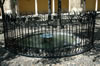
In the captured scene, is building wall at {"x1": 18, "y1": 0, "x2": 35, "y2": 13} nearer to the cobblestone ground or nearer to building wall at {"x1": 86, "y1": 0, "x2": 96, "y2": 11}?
building wall at {"x1": 86, "y1": 0, "x2": 96, "y2": 11}

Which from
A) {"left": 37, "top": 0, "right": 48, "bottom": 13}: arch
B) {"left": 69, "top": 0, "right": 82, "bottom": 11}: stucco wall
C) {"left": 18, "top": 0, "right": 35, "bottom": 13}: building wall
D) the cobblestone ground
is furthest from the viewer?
{"left": 37, "top": 0, "right": 48, "bottom": 13}: arch

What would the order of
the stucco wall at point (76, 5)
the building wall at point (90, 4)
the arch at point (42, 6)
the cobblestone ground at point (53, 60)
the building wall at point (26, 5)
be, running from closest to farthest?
the cobblestone ground at point (53, 60) → the stucco wall at point (76, 5) → the building wall at point (26, 5) → the arch at point (42, 6) → the building wall at point (90, 4)

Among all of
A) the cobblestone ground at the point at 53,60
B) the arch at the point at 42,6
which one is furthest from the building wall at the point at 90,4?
the cobblestone ground at the point at 53,60

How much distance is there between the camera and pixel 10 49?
679 centimetres

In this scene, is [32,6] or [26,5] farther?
[32,6]

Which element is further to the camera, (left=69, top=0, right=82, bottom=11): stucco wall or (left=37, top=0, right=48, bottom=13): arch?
(left=37, top=0, right=48, bottom=13): arch

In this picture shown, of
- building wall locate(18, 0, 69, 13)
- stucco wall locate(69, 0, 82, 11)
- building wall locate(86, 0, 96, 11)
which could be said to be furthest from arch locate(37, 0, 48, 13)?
building wall locate(86, 0, 96, 11)

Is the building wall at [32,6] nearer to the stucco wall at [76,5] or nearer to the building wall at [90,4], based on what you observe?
the stucco wall at [76,5]

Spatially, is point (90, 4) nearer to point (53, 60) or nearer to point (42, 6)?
point (42, 6)

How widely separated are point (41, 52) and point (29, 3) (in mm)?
15822

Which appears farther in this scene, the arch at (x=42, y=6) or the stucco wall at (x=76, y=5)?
the arch at (x=42, y=6)

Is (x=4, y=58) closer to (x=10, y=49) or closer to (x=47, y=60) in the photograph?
(x=10, y=49)

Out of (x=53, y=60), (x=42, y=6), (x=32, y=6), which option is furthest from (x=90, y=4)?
(x=53, y=60)

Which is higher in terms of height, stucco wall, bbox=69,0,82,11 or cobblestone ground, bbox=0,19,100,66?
stucco wall, bbox=69,0,82,11
